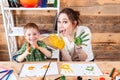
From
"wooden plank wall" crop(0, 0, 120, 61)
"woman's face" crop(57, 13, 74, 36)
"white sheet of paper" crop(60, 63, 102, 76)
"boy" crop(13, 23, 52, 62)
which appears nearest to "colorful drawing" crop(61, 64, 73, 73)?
"white sheet of paper" crop(60, 63, 102, 76)

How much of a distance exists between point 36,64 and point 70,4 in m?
1.11

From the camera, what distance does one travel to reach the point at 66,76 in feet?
4.31

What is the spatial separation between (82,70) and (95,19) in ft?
3.88

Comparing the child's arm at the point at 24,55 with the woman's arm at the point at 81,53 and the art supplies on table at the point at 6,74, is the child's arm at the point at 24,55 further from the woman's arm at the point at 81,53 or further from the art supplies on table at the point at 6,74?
the woman's arm at the point at 81,53

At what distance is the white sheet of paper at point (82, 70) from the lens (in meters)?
1.35

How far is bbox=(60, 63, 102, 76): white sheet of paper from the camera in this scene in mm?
1347

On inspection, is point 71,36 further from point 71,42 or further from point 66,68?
point 66,68

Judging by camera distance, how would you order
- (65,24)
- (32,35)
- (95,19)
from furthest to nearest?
(95,19) < (65,24) < (32,35)

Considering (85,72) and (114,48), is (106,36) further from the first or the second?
(85,72)

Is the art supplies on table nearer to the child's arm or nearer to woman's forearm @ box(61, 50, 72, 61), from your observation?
the child's arm

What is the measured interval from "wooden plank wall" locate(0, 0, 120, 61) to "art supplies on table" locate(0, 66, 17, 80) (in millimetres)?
1094

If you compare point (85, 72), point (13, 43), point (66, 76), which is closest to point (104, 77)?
point (85, 72)

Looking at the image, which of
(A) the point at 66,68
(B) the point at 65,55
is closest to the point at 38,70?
(A) the point at 66,68

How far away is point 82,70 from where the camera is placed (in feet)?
4.60
